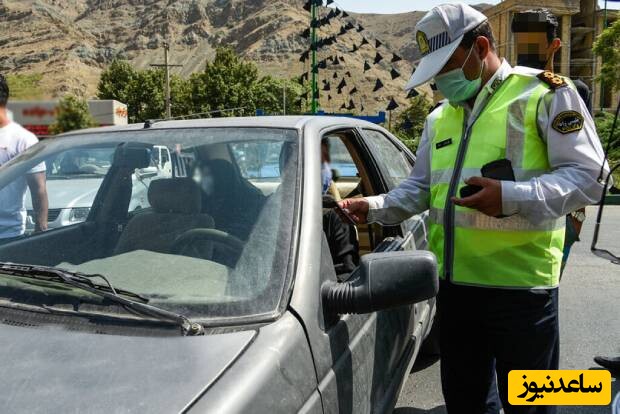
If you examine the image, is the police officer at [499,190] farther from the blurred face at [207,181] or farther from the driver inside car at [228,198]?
the blurred face at [207,181]

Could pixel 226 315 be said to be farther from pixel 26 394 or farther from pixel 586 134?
pixel 586 134

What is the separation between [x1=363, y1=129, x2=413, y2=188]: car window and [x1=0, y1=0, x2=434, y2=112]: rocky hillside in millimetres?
95737

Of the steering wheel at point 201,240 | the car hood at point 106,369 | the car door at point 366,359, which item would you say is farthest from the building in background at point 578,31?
the car hood at point 106,369

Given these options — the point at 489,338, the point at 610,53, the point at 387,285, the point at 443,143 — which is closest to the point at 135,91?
the point at 610,53

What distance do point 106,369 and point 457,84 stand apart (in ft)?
4.82

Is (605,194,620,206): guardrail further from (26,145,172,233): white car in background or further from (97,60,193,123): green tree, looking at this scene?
(97,60,193,123): green tree

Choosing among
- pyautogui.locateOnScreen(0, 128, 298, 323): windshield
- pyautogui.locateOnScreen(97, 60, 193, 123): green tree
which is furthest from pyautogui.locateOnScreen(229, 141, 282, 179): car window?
pyautogui.locateOnScreen(97, 60, 193, 123): green tree

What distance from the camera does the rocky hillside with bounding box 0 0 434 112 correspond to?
390 feet

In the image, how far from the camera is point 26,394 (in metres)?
1.13

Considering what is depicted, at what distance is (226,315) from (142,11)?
632ft

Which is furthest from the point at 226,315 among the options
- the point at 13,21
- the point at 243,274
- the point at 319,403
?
the point at 13,21

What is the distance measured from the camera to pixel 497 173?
1777 mm

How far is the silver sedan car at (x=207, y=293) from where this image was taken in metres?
1.19

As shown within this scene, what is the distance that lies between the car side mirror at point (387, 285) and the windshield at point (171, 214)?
0.19 m
